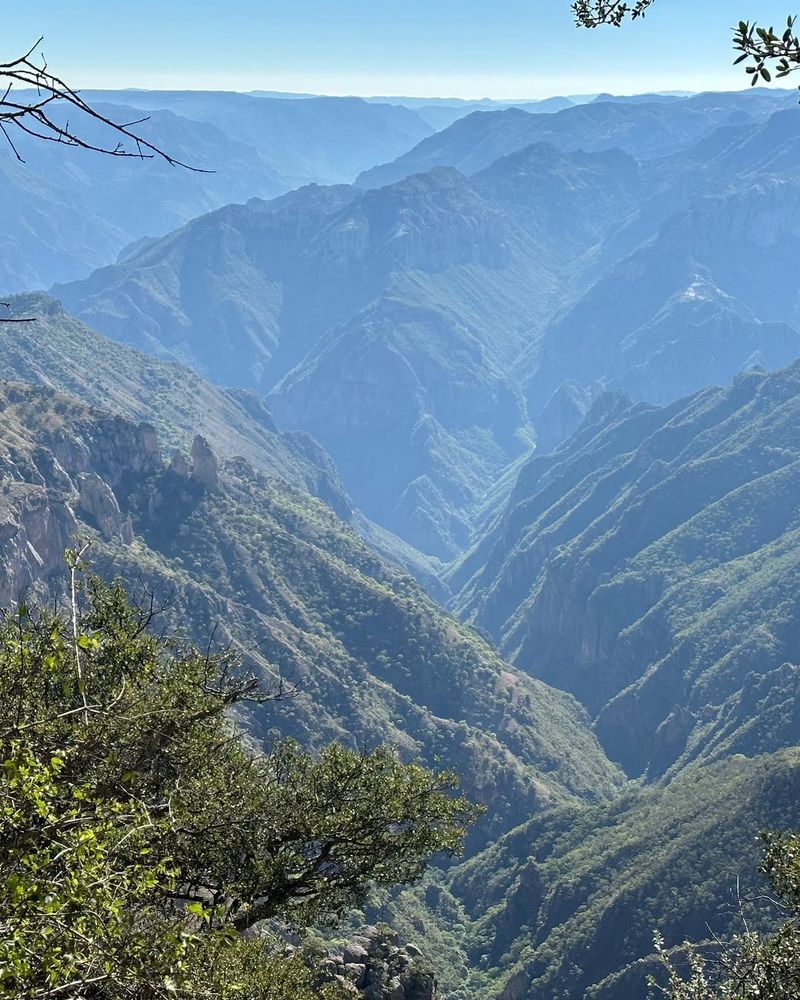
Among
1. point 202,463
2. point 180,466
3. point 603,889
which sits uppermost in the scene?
point 202,463

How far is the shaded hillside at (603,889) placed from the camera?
3243 inches

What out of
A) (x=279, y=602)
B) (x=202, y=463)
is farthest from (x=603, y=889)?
(x=202, y=463)

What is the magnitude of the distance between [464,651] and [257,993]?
13489 cm

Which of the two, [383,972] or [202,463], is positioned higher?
[202,463]

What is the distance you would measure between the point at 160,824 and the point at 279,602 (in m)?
125

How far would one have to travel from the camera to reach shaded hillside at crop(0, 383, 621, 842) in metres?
110

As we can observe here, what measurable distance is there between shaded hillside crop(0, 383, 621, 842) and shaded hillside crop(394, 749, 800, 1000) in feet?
45.3

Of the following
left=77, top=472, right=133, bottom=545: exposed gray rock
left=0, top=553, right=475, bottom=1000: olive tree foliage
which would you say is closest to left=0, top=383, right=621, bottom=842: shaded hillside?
left=77, top=472, right=133, bottom=545: exposed gray rock

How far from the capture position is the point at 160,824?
10906 mm

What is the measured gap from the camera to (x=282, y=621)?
130 metres

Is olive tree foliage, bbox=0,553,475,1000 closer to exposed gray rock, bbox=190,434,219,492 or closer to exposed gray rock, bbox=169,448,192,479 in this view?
exposed gray rock, bbox=169,448,192,479

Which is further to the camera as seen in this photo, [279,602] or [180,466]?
[180,466]

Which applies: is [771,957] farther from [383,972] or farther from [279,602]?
[279,602]

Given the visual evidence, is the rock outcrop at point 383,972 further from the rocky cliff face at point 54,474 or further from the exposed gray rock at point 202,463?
the exposed gray rock at point 202,463
